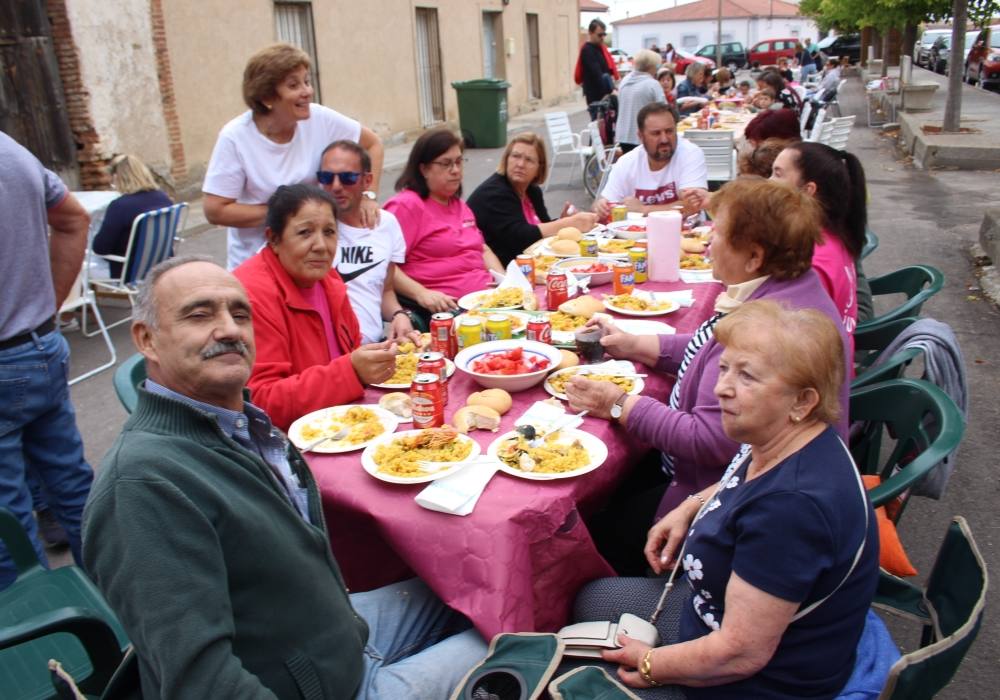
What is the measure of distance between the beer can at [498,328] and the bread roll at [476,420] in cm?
68

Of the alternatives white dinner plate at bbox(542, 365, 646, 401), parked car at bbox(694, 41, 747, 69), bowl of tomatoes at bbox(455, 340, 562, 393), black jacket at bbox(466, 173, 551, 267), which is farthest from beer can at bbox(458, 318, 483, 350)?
parked car at bbox(694, 41, 747, 69)

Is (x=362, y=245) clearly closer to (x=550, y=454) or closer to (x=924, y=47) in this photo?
(x=550, y=454)

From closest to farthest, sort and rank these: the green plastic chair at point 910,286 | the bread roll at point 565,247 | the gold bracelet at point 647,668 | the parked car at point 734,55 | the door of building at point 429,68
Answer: the gold bracelet at point 647,668 → the green plastic chair at point 910,286 → the bread roll at point 565,247 → the door of building at point 429,68 → the parked car at point 734,55

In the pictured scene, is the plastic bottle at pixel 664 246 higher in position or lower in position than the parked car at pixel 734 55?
lower

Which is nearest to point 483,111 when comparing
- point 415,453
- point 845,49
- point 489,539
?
point 415,453

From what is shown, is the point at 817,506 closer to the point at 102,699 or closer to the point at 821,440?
the point at 821,440

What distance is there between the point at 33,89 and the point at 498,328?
878 centimetres

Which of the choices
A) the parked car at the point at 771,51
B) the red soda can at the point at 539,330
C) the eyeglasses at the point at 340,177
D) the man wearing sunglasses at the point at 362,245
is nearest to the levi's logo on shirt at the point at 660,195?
the man wearing sunglasses at the point at 362,245

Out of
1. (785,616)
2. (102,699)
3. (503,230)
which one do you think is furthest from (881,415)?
(503,230)

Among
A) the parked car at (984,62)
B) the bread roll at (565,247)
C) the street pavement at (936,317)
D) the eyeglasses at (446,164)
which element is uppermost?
the parked car at (984,62)

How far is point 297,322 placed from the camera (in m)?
2.84

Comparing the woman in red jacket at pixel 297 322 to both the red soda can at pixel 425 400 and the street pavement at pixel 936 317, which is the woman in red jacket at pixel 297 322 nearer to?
the red soda can at pixel 425 400

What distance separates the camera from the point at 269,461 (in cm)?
197

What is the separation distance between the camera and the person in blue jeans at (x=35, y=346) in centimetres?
280
